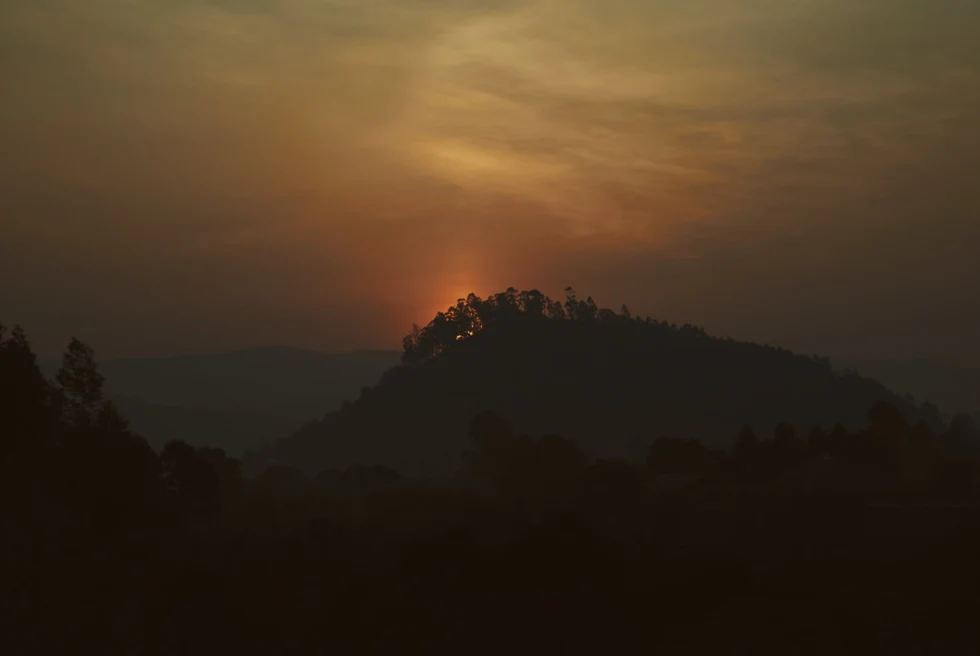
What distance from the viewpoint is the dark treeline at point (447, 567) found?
2053 inches

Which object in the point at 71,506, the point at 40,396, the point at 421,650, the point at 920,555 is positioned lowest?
the point at 421,650

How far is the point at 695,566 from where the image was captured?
2315 inches

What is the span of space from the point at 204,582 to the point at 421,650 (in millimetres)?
14729

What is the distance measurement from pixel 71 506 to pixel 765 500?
47.4 m

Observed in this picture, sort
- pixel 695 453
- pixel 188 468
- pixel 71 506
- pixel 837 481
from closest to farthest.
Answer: pixel 71 506, pixel 188 468, pixel 837 481, pixel 695 453

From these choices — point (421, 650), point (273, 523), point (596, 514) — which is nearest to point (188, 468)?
point (273, 523)

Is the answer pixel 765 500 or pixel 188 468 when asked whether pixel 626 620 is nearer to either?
pixel 765 500

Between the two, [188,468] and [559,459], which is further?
[559,459]

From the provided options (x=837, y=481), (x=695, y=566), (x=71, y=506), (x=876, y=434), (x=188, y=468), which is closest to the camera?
(x=695, y=566)

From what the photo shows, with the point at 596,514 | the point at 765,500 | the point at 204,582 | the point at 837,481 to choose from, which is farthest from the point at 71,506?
the point at 837,481

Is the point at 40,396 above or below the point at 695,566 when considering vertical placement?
above

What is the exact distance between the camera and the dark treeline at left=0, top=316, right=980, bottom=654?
52156 mm

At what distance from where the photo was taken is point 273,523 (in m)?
79.2

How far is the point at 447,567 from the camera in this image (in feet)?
194
